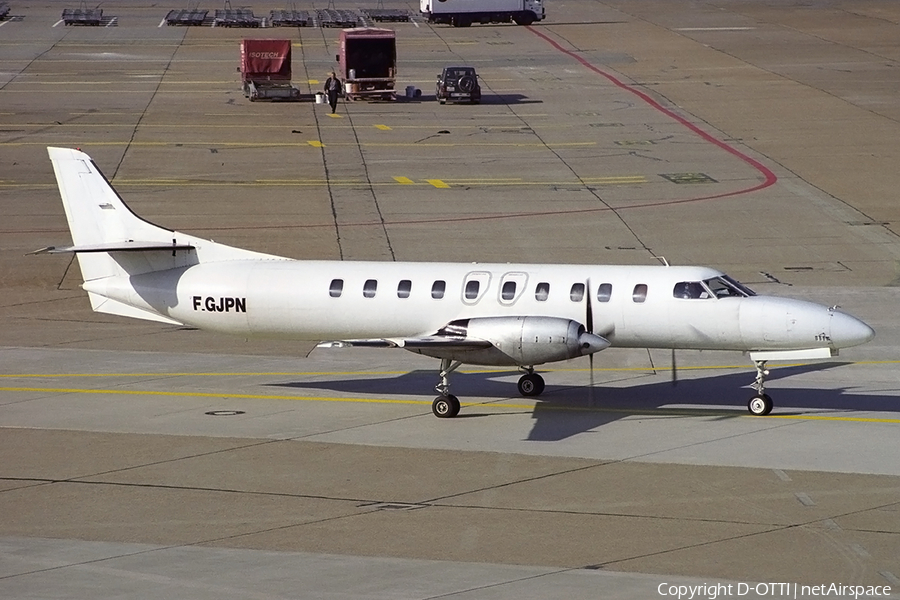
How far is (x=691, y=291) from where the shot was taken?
24234 mm

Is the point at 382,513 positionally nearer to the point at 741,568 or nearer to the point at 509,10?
the point at 741,568

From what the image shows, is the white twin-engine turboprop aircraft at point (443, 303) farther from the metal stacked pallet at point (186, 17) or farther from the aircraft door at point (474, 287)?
the metal stacked pallet at point (186, 17)

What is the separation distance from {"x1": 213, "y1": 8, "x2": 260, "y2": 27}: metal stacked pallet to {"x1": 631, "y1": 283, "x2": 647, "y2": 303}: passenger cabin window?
250ft

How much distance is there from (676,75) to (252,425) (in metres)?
52.3

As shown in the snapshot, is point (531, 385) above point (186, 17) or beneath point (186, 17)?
above

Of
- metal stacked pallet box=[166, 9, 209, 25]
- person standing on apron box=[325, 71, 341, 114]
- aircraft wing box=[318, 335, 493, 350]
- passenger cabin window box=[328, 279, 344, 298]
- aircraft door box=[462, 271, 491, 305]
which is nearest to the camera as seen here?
aircraft wing box=[318, 335, 493, 350]

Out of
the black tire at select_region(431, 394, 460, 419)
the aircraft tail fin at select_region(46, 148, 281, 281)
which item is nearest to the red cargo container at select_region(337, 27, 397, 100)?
the aircraft tail fin at select_region(46, 148, 281, 281)

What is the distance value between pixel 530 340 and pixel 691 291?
3561 millimetres

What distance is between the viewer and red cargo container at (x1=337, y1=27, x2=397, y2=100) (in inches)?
2581

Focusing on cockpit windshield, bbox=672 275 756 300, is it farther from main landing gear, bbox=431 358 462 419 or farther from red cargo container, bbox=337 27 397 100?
red cargo container, bbox=337 27 397 100

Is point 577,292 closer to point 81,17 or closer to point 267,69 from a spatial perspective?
point 267,69

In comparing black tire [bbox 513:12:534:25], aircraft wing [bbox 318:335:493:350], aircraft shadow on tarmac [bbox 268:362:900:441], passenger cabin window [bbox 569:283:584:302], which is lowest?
black tire [bbox 513:12:534:25]

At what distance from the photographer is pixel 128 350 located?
30297 mm

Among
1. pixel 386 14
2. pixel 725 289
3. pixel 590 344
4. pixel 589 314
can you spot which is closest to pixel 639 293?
pixel 589 314
